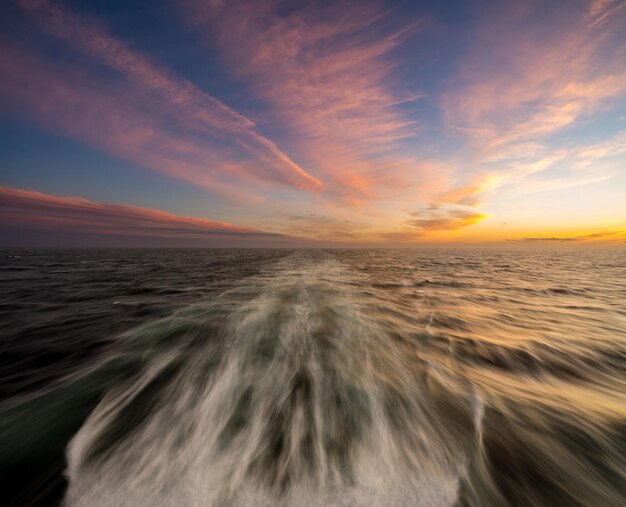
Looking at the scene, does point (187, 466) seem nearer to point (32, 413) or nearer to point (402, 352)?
point (32, 413)

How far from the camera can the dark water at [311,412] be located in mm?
2172

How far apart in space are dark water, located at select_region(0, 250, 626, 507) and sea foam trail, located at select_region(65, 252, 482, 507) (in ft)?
0.06

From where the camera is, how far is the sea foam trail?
2102 millimetres

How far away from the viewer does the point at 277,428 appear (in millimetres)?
2916

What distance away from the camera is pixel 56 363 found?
4684mm

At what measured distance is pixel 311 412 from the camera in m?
3.19

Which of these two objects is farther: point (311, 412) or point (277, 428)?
point (311, 412)

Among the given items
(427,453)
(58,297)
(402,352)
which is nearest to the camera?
(427,453)

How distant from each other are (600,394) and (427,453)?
3.60 metres

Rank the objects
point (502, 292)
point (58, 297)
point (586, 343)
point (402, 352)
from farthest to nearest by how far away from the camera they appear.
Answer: point (502, 292), point (58, 297), point (586, 343), point (402, 352)

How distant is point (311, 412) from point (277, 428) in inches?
19.2

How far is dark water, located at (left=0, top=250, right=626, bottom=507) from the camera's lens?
2.17 metres

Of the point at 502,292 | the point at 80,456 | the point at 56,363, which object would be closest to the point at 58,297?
the point at 56,363

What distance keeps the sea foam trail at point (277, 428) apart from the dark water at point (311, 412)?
0.02m
